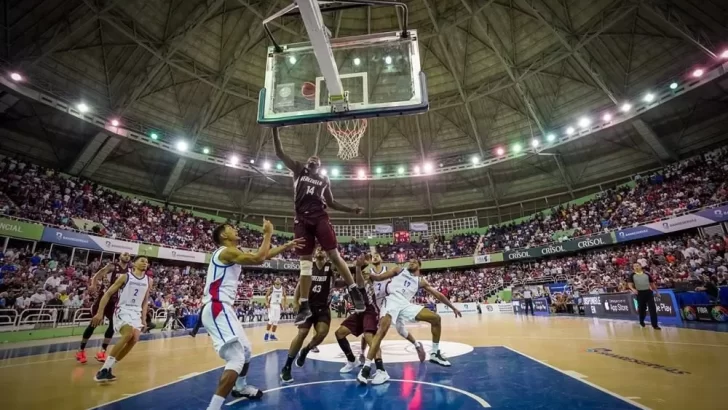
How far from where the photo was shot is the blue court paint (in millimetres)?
4055

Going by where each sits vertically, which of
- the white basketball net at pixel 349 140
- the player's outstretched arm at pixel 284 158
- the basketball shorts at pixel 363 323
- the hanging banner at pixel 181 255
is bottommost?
the basketball shorts at pixel 363 323

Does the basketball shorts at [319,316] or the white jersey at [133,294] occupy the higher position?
the white jersey at [133,294]

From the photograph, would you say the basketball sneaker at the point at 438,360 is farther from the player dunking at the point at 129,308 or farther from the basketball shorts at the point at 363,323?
the player dunking at the point at 129,308

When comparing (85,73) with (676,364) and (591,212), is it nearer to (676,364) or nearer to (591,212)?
(676,364)

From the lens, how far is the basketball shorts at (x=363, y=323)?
254 inches

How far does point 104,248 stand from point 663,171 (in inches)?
1642

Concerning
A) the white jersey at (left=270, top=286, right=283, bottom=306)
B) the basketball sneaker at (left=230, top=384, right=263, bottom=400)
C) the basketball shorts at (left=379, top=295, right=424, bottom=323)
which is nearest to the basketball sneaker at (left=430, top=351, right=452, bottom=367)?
the basketball shorts at (left=379, top=295, right=424, bottom=323)

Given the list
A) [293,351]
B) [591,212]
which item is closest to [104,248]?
[293,351]

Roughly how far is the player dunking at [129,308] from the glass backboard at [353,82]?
158 inches

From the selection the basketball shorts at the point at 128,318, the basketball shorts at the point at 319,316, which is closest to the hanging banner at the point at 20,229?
the basketball shorts at the point at 128,318

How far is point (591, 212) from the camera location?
30469 mm

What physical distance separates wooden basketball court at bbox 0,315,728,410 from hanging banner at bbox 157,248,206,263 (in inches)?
746

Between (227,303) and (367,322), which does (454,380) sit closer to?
(367,322)

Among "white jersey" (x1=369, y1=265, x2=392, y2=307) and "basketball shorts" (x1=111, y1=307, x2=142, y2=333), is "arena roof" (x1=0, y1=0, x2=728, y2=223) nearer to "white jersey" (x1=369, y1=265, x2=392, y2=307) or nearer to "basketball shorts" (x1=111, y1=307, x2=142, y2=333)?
"basketball shorts" (x1=111, y1=307, x2=142, y2=333)
